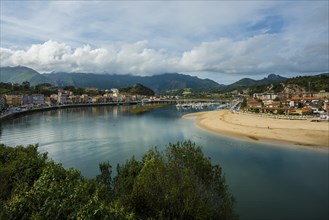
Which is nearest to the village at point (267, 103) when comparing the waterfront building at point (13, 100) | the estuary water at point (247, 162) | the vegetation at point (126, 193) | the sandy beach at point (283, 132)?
the waterfront building at point (13, 100)

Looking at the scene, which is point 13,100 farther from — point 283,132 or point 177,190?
point 177,190

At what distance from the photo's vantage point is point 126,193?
15578 millimetres

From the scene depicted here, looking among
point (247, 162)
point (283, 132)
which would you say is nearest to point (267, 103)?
point (283, 132)

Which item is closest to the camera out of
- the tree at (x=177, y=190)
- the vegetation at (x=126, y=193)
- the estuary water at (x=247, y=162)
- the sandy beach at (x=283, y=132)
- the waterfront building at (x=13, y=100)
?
the vegetation at (x=126, y=193)

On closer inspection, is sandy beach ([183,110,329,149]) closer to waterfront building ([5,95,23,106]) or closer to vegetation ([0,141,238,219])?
vegetation ([0,141,238,219])

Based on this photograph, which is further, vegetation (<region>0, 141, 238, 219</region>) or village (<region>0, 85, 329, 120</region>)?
village (<region>0, 85, 329, 120</region>)

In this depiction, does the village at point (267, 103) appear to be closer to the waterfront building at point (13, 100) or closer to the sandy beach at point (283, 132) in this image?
the waterfront building at point (13, 100)

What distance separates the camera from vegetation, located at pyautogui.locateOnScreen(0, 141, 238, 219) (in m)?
10.8

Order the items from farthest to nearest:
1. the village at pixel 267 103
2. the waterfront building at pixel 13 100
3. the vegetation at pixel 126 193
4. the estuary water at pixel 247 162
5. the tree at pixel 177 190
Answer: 1. the waterfront building at pixel 13 100
2. the village at pixel 267 103
3. the estuary water at pixel 247 162
4. the tree at pixel 177 190
5. the vegetation at pixel 126 193

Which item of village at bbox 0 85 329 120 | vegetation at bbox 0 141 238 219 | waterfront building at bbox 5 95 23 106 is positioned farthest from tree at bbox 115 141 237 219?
waterfront building at bbox 5 95 23 106

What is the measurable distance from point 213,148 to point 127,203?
31.0 meters

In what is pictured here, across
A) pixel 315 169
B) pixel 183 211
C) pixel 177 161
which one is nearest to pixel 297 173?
pixel 315 169

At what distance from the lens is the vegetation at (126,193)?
1079cm

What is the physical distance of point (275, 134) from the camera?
52906 mm
